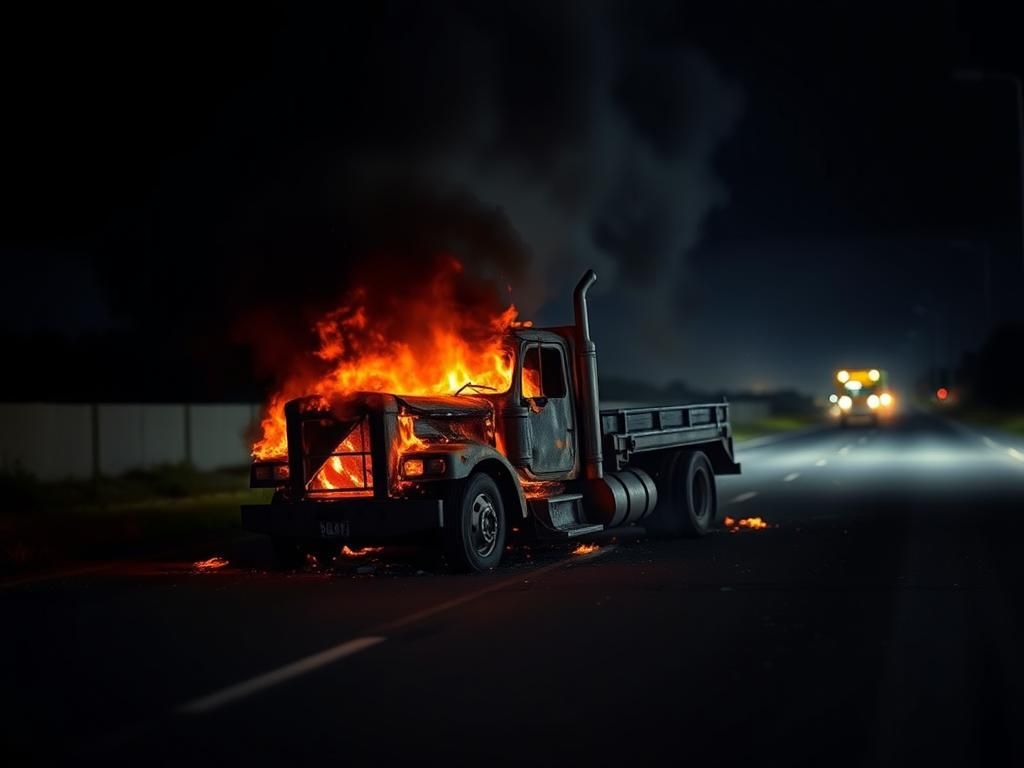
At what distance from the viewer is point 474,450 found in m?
12.4

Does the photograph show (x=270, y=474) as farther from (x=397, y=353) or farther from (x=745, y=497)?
(x=745, y=497)

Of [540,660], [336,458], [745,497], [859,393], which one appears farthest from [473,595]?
[859,393]

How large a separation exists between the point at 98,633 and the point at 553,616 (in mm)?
3257

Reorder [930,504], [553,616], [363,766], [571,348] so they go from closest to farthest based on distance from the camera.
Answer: [363,766] → [553,616] → [571,348] → [930,504]

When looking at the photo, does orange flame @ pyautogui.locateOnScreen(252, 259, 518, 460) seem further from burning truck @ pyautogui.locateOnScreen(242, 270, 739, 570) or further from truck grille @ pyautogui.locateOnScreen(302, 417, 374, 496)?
truck grille @ pyautogui.locateOnScreen(302, 417, 374, 496)

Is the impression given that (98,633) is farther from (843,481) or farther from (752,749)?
(843,481)

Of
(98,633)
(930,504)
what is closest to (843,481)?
(930,504)

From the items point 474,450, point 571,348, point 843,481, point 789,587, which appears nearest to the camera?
point 789,587

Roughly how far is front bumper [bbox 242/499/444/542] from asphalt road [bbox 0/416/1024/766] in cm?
46

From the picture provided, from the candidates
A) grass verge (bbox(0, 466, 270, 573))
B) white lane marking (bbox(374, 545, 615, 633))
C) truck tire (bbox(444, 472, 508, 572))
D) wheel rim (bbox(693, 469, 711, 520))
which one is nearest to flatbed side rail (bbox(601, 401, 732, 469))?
wheel rim (bbox(693, 469, 711, 520))

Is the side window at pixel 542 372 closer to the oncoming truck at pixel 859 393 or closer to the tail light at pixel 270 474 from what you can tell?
the tail light at pixel 270 474

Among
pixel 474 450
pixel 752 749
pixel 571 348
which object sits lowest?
pixel 752 749

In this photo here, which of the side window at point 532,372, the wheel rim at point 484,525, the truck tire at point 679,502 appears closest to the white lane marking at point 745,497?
the truck tire at point 679,502

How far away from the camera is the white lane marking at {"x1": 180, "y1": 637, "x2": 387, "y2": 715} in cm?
703
